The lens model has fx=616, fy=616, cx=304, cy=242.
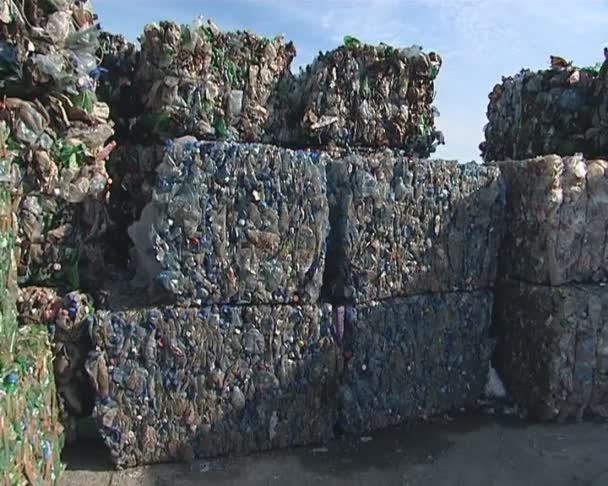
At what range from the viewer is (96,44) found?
3338mm

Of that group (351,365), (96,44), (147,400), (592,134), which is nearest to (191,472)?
(147,400)

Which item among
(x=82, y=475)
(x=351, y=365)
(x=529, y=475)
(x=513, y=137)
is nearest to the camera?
(x=82, y=475)

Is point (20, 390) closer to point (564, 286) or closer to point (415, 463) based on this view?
point (415, 463)

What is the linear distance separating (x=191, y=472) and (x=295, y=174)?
5.34 ft

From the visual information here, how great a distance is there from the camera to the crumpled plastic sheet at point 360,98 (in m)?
4.04

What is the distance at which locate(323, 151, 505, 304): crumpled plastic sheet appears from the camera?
137 inches

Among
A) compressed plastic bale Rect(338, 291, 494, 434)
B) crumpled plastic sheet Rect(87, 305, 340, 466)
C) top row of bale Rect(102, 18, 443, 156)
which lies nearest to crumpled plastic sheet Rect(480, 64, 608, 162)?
Result: top row of bale Rect(102, 18, 443, 156)

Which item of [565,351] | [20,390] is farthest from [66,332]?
[565,351]

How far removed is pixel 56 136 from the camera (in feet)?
10.4

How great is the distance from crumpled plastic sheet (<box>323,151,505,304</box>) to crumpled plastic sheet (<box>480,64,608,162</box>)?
1141 mm

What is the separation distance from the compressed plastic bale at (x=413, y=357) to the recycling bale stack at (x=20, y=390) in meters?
1.54

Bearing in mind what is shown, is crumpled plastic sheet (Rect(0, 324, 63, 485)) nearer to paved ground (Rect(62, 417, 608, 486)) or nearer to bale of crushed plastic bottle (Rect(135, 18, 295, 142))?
paved ground (Rect(62, 417, 608, 486))

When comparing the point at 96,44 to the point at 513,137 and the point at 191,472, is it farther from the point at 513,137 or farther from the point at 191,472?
the point at 513,137

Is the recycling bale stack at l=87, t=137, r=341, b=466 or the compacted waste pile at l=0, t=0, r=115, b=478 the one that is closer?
the compacted waste pile at l=0, t=0, r=115, b=478
